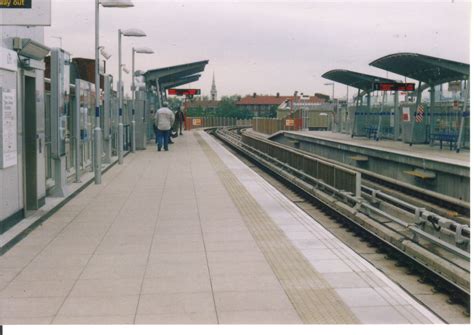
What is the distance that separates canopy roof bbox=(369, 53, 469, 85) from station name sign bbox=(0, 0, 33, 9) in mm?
14325

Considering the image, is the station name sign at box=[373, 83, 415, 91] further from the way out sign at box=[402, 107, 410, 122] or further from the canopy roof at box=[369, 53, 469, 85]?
the canopy roof at box=[369, 53, 469, 85]

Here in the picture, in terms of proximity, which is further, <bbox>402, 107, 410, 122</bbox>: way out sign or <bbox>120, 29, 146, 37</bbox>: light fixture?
<bbox>402, 107, 410, 122</bbox>: way out sign

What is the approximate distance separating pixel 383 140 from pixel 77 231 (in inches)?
868

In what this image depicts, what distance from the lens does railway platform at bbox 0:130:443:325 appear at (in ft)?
18.1

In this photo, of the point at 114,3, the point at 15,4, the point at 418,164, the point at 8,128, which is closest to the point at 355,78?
the point at 418,164

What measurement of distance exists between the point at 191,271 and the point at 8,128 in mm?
2929

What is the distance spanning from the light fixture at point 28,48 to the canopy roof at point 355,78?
19.1 metres

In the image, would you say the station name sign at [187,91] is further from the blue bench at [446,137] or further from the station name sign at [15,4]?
the station name sign at [15,4]

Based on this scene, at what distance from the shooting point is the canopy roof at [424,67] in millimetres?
19281

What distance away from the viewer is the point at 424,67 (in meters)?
21.0

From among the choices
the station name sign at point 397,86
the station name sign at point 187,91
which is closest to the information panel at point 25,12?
the station name sign at point 397,86

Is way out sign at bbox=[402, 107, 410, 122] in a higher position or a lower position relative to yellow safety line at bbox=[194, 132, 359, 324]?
higher

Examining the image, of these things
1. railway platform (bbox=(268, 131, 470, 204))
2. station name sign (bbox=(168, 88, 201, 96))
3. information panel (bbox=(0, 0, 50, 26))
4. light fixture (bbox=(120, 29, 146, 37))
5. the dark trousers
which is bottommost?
railway platform (bbox=(268, 131, 470, 204))

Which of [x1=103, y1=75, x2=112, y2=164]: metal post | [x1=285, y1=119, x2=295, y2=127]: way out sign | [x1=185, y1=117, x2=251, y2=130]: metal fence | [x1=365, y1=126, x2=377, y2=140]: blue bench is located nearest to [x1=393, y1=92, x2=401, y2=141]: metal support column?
[x1=365, y1=126, x2=377, y2=140]: blue bench
